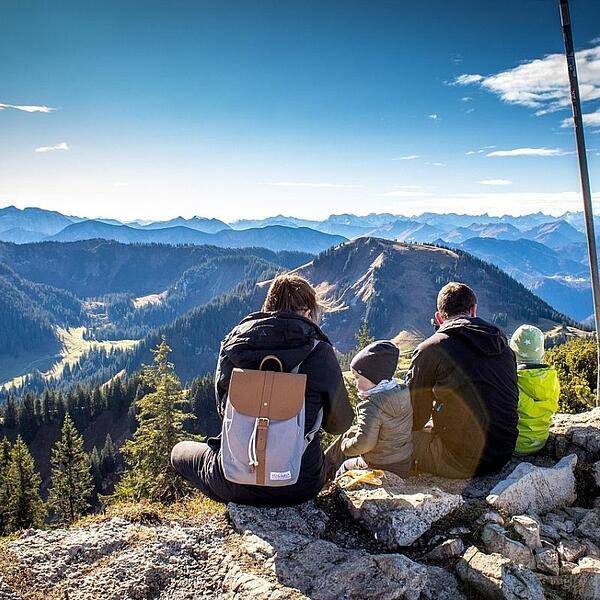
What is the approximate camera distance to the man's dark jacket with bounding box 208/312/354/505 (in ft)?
19.5

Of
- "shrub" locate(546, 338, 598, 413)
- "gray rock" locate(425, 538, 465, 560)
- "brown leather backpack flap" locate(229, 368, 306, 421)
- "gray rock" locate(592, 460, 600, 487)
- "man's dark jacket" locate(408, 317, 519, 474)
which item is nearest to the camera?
"gray rock" locate(425, 538, 465, 560)

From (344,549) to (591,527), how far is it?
3.50 m

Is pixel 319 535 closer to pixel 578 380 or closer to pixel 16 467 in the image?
pixel 578 380

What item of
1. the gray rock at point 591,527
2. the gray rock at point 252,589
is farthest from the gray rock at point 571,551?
the gray rock at point 252,589

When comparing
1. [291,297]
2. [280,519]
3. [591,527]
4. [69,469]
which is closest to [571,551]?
[591,527]

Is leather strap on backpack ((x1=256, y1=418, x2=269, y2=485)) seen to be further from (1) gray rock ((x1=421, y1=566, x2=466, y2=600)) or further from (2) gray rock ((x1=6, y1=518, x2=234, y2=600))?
(1) gray rock ((x1=421, y1=566, x2=466, y2=600))

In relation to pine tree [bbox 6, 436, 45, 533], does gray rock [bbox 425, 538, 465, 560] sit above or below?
above

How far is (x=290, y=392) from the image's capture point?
5.74m

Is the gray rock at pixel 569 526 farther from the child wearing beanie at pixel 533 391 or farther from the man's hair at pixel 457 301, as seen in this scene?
the man's hair at pixel 457 301

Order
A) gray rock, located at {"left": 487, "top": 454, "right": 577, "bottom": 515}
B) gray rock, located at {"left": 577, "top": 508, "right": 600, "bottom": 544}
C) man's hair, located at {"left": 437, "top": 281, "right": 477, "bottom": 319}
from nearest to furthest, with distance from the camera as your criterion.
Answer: gray rock, located at {"left": 577, "top": 508, "right": 600, "bottom": 544}, gray rock, located at {"left": 487, "top": 454, "right": 577, "bottom": 515}, man's hair, located at {"left": 437, "top": 281, "right": 477, "bottom": 319}

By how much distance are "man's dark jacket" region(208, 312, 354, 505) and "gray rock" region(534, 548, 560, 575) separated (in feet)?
8.85

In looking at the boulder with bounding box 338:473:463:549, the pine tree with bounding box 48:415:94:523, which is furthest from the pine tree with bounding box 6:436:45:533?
the boulder with bounding box 338:473:463:549

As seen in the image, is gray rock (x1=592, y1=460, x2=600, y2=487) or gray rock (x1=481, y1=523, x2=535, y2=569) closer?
gray rock (x1=481, y1=523, x2=535, y2=569)

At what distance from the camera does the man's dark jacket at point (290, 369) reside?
5.95 metres
